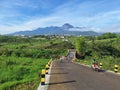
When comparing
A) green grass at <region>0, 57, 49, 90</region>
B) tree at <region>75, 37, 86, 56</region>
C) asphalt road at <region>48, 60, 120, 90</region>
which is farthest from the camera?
tree at <region>75, 37, 86, 56</region>

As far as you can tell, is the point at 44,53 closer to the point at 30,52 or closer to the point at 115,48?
the point at 30,52

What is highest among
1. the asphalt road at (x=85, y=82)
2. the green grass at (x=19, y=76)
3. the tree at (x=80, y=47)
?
the asphalt road at (x=85, y=82)

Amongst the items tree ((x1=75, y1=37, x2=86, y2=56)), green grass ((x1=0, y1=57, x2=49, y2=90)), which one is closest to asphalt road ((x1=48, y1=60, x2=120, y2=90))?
green grass ((x1=0, y1=57, x2=49, y2=90))

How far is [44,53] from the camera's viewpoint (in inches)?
5187

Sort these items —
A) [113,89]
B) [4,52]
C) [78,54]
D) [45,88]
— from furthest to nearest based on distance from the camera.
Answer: [4,52], [78,54], [45,88], [113,89]

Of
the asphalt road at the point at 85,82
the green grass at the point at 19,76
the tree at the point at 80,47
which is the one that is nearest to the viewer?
the asphalt road at the point at 85,82

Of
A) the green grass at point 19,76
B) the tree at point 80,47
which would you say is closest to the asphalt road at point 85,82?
the green grass at point 19,76

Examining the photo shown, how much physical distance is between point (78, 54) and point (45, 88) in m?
98.9

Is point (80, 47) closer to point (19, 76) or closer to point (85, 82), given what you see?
point (19, 76)

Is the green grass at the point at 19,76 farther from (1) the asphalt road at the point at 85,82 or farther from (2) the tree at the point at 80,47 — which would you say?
(2) the tree at the point at 80,47

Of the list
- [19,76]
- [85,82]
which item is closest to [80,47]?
[19,76]

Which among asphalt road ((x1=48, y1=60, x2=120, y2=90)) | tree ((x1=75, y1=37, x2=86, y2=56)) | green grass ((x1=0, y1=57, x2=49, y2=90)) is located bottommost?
tree ((x1=75, y1=37, x2=86, y2=56))

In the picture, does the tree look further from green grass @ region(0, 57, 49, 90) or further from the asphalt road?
the asphalt road

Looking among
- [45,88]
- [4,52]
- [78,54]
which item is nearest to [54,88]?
[45,88]
